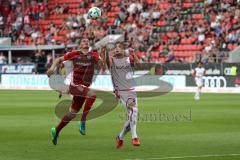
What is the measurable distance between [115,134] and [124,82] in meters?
3.06

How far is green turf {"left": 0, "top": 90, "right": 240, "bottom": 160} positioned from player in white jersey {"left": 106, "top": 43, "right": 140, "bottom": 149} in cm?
38

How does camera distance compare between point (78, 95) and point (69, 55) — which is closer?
point (69, 55)

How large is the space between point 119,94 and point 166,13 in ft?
121

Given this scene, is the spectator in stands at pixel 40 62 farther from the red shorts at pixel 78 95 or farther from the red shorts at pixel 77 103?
the red shorts at pixel 77 103

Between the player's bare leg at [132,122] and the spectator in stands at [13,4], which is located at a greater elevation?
the spectator in stands at [13,4]

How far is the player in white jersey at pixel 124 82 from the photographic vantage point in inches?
601

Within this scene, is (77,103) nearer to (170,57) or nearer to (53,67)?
(53,67)

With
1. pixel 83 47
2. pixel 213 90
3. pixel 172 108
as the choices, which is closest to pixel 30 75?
pixel 213 90

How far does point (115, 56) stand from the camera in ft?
51.5

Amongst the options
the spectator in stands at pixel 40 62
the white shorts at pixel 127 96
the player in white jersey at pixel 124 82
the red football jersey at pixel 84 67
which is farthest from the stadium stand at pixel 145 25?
the white shorts at pixel 127 96

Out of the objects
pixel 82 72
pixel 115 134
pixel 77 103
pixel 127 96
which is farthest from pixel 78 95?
pixel 115 134

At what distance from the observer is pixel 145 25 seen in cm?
5225

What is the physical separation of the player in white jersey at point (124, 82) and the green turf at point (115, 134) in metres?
0.38

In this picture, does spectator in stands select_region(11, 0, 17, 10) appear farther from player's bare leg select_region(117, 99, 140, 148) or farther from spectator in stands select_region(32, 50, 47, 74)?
player's bare leg select_region(117, 99, 140, 148)
